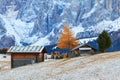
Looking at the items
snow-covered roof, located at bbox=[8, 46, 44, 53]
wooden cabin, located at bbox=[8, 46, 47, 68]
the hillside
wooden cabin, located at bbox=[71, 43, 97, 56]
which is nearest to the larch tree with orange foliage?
wooden cabin, located at bbox=[71, 43, 97, 56]

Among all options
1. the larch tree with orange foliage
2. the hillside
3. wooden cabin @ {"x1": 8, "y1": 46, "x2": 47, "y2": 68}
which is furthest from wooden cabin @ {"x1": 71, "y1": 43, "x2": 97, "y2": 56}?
the hillside

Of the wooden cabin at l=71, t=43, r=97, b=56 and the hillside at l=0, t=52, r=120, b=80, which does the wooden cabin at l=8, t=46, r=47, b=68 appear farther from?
the hillside at l=0, t=52, r=120, b=80

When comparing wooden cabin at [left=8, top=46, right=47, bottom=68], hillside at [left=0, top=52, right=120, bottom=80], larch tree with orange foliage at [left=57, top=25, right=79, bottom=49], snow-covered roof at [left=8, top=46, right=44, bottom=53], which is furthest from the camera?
larch tree with orange foliage at [left=57, top=25, right=79, bottom=49]

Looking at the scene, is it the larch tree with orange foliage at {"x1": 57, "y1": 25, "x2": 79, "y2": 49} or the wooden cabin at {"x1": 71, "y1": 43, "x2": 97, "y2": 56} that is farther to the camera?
the larch tree with orange foliage at {"x1": 57, "y1": 25, "x2": 79, "y2": 49}

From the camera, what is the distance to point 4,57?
168 metres

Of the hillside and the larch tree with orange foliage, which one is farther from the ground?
the larch tree with orange foliage

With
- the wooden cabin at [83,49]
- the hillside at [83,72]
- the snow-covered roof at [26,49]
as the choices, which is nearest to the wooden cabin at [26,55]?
the snow-covered roof at [26,49]

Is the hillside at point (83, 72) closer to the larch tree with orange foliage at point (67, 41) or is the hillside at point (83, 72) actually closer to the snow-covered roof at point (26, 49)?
the snow-covered roof at point (26, 49)

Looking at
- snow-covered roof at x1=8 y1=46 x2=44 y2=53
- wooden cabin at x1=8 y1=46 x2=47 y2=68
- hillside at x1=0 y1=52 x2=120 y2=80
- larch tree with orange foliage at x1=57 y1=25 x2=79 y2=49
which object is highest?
larch tree with orange foliage at x1=57 y1=25 x2=79 y2=49

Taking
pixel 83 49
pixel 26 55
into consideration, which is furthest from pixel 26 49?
pixel 83 49

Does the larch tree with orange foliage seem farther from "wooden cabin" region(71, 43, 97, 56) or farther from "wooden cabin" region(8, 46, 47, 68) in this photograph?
"wooden cabin" region(8, 46, 47, 68)

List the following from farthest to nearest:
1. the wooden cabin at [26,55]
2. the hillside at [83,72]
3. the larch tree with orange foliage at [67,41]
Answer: the larch tree with orange foliage at [67,41] < the wooden cabin at [26,55] < the hillside at [83,72]

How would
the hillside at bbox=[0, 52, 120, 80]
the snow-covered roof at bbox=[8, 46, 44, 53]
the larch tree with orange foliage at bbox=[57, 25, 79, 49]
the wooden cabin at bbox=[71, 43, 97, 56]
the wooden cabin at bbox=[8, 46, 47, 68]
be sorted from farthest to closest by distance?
the larch tree with orange foliage at bbox=[57, 25, 79, 49] < the wooden cabin at bbox=[71, 43, 97, 56] < the snow-covered roof at bbox=[8, 46, 44, 53] < the wooden cabin at bbox=[8, 46, 47, 68] < the hillside at bbox=[0, 52, 120, 80]

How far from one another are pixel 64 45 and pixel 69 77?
89.8 meters
